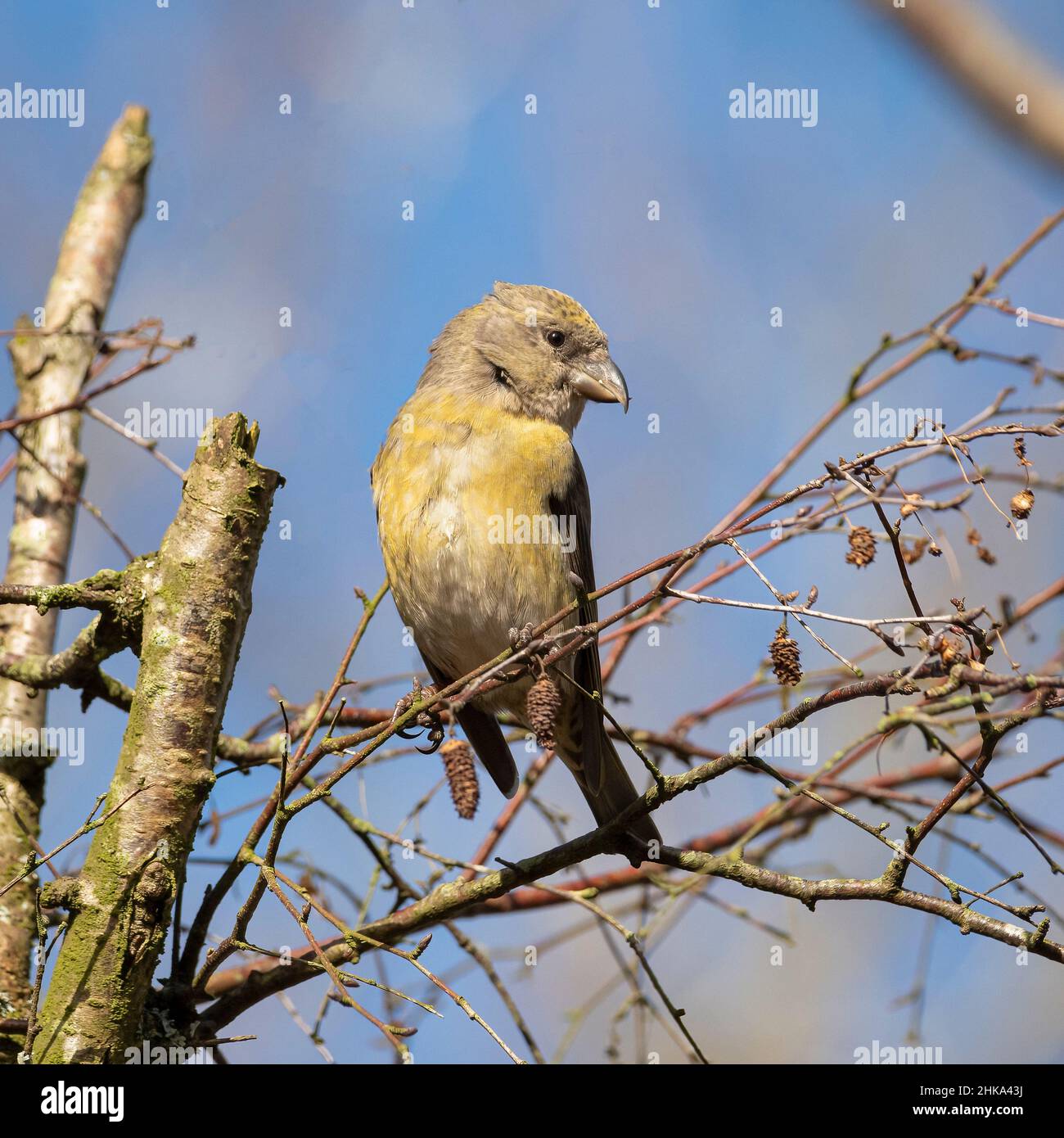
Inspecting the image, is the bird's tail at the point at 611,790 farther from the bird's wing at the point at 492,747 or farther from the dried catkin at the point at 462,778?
the dried catkin at the point at 462,778

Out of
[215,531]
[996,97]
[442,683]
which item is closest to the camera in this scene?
[996,97]

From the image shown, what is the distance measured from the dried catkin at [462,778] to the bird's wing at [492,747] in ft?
5.00

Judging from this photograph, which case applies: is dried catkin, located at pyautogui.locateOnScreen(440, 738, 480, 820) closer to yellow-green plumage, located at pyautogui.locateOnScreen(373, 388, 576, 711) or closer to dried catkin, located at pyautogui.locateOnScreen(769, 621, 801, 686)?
dried catkin, located at pyautogui.locateOnScreen(769, 621, 801, 686)

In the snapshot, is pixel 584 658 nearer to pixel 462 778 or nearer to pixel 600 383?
pixel 600 383

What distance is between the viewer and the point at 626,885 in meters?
4.15

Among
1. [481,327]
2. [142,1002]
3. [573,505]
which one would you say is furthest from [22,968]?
[481,327]

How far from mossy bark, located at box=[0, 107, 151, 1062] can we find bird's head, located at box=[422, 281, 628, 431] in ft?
4.69

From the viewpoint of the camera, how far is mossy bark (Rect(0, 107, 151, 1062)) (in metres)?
3.57

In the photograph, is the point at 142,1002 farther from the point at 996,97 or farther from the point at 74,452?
the point at 996,97

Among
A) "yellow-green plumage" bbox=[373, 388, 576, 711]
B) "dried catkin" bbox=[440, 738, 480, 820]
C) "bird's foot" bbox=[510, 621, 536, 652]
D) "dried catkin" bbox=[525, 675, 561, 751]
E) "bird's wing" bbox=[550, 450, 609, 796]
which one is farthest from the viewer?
"bird's wing" bbox=[550, 450, 609, 796]

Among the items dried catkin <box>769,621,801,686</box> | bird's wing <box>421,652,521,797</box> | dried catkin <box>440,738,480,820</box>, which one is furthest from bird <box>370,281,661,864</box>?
dried catkin <box>769,621,801,686</box>

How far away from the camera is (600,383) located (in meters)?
4.96

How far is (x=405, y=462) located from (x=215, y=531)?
1331 mm

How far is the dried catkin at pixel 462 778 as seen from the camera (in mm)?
3104
